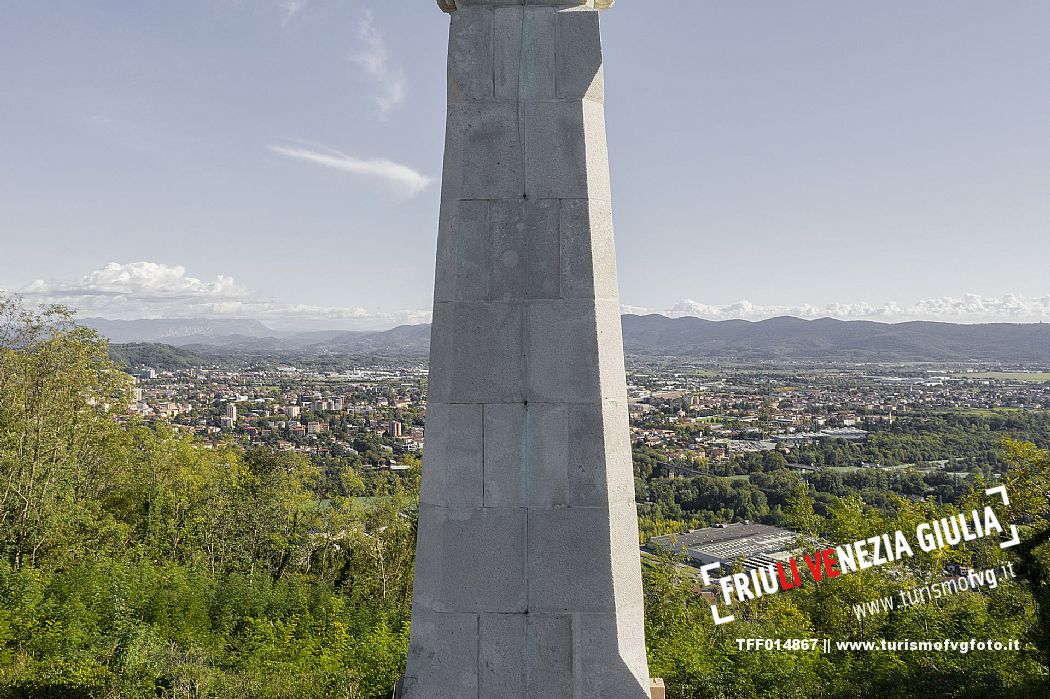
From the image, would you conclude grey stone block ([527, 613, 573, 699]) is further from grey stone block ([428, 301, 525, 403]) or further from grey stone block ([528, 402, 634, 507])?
grey stone block ([428, 301, 525, 403])

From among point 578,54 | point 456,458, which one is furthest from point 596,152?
point 456,458

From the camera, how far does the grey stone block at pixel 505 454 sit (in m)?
4.34

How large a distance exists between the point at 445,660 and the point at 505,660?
43cm

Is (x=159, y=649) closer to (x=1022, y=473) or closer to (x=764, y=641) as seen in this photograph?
(x=764, y=641)

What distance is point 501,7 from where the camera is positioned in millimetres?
4680

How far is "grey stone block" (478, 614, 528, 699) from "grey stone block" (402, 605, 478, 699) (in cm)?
7

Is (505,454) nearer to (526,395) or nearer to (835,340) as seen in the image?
(526,395)

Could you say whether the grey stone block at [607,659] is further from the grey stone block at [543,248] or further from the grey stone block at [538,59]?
the grey stone block at [538,59]

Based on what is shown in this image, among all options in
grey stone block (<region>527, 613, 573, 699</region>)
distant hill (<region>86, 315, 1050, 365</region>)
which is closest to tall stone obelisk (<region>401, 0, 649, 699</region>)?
grey stone block (<region>527, 613, 573, 699</region>)

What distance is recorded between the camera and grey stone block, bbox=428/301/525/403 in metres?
4.43

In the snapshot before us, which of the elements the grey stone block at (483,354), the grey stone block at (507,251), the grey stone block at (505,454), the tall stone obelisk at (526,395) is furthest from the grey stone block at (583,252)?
the grey stone block at (505,454)

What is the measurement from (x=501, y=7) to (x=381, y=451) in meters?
28.1

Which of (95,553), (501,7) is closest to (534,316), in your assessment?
(501,7)

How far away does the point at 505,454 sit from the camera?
14.3 ft
